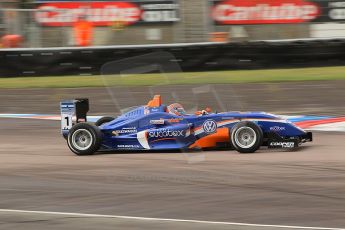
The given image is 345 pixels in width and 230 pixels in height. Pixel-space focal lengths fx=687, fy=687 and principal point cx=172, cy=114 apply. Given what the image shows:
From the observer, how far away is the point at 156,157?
813 centimetres

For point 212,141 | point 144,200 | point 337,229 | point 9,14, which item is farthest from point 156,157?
point 9,14

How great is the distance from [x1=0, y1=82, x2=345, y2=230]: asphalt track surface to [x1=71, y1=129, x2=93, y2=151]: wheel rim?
7.3 inches

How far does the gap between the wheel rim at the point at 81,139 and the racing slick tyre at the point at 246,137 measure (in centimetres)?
179

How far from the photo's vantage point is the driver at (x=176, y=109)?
8.40m

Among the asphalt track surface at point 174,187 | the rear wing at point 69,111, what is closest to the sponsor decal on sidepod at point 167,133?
the asphalt track surface at point 174,187

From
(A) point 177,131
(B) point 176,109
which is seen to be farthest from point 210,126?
(B) point 176,109

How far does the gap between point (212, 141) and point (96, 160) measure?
140 centimetres

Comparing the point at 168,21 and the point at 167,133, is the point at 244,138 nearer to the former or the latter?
the point at 167,133

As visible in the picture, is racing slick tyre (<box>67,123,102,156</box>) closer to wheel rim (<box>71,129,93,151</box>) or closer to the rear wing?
wheel rim (<box>71,129,93,151</box>)

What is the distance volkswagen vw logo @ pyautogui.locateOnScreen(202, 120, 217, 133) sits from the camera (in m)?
8.20

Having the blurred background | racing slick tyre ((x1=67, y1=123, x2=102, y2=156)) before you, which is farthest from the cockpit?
the blurred background

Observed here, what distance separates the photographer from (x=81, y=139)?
8.52 meters

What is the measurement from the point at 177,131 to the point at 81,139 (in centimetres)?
122

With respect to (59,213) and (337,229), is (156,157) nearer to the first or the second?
(59,213)
